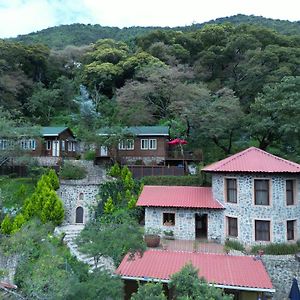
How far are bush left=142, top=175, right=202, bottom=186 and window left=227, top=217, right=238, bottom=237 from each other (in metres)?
5.74

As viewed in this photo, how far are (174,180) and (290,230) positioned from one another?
30.7 ft

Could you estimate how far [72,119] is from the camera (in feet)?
145

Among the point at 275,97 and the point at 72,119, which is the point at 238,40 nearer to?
the point at 275,97

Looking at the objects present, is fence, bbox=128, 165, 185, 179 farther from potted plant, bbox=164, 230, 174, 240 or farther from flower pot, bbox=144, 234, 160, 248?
flower pot, bbox=144, 234, 160, 248

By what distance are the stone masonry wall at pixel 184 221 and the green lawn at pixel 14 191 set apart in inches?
411

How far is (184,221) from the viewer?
21078 mm

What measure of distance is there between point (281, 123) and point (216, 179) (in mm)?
10126

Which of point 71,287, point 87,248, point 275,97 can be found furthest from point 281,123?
point 71,287

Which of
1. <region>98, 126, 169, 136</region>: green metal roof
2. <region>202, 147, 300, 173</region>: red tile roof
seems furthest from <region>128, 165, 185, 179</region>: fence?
<region>202, 147, 300, 173</region>: red tile roof

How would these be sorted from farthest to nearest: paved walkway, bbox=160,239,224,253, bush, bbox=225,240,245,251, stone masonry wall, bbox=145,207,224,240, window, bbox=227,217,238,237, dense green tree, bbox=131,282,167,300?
stone masonry wall, bbox=145,207,224,240 < window, bbox=227,217,238,237 < bush, bbox=225,240,245,251 < paved walkway, bbox=160,239,224,253 < dense green tree, bbox=131,282,167,300

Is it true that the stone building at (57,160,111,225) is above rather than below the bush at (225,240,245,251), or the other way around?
above

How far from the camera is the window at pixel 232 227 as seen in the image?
65.7 ft

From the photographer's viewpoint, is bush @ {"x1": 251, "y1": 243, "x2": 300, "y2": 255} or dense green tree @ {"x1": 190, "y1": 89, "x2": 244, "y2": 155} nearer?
bush @ {"x1": 251, "y1": 243, "x2": 300, "y2": 255}

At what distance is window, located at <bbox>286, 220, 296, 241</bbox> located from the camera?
63.2 feet
